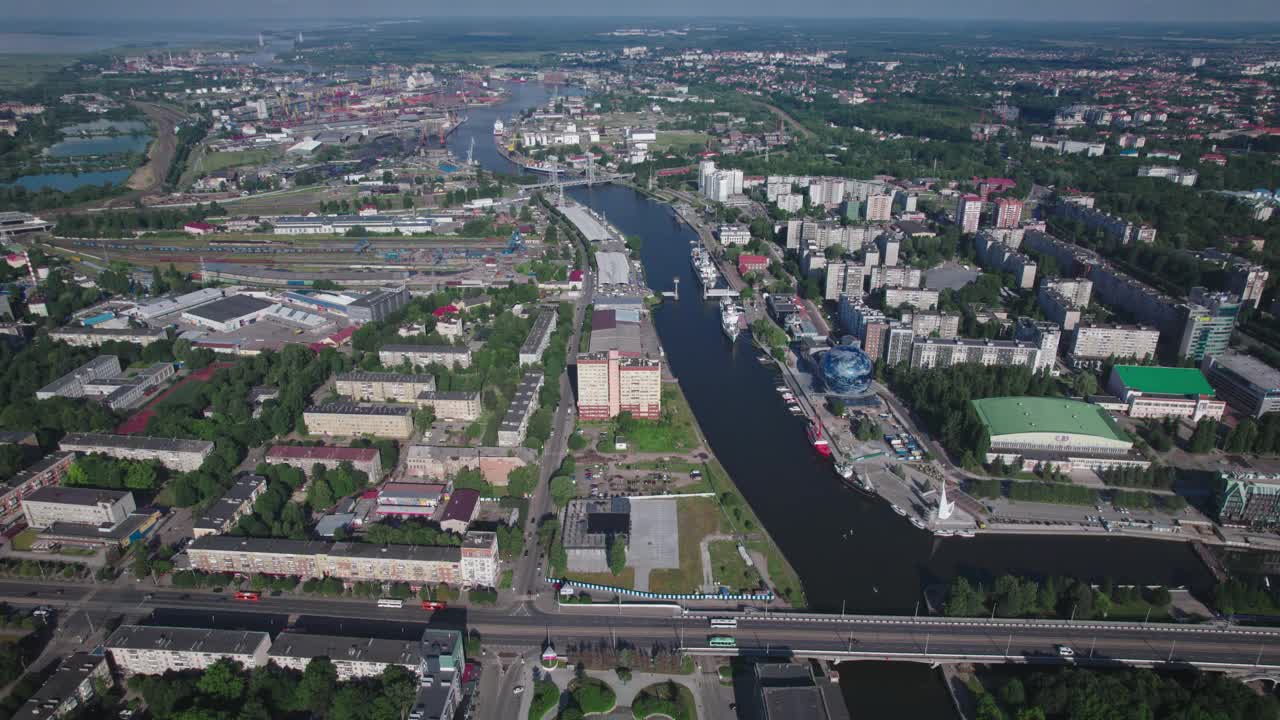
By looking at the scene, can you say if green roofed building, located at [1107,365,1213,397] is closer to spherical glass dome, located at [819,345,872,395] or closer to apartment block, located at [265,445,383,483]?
spherical glass dome, located at [819,345,872,395]

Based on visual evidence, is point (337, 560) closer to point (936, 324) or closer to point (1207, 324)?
point (936, 324)

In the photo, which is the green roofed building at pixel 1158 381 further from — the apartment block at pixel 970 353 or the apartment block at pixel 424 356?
the apartment block at pixel 424 356

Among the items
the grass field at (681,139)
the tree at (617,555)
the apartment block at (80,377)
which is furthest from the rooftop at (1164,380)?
the grass field at (681,139)

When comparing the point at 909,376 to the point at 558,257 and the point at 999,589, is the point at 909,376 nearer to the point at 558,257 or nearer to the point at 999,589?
the point at 999,589

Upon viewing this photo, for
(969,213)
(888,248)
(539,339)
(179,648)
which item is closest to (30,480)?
(179,648)

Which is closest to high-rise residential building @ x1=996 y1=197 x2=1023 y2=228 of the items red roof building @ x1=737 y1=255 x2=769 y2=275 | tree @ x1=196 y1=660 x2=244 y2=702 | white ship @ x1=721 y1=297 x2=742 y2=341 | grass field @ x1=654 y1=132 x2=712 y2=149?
red roof building @ x1=737 y1=255 x2=769 y2=275

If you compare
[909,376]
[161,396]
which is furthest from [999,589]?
[161,396]
